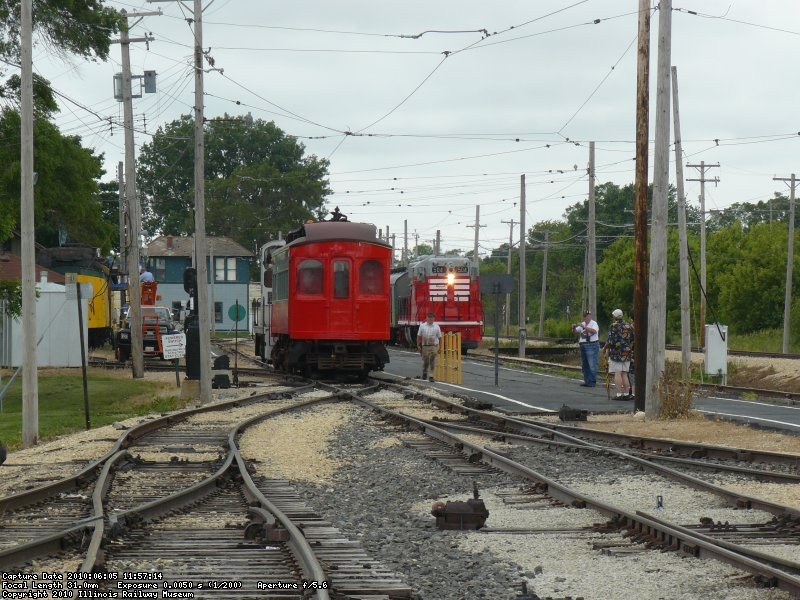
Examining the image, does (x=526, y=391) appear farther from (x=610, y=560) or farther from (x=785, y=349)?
(x=785, y=349)

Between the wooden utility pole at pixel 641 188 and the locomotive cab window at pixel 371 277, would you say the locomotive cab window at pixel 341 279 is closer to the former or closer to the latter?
the locomotive cab window at pixel 371 277

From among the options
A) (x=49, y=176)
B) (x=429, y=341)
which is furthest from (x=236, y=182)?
(x=429, y=341)

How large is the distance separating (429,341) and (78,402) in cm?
845

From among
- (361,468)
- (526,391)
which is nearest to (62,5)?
(526,391)

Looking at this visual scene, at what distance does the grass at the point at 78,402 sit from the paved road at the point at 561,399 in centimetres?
676

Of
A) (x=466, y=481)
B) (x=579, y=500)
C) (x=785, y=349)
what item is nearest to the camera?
(x=579, y=500)

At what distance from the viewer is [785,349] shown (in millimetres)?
52969

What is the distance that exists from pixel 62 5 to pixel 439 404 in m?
15.3

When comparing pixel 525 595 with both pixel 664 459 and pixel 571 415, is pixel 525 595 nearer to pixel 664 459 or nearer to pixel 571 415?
pixel 664 459

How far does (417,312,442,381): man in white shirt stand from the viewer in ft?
102

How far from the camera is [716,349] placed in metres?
31.4

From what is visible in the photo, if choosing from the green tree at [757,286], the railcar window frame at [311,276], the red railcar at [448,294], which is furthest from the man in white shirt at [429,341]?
the green tree at [757,286]

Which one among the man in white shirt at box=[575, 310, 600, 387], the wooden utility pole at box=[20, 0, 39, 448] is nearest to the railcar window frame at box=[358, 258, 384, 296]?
the man in white shirt at box=[575, 310, 600, 387]

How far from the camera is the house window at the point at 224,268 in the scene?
340ft
